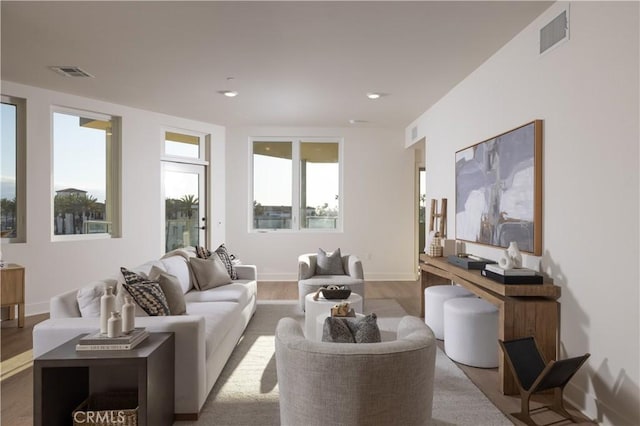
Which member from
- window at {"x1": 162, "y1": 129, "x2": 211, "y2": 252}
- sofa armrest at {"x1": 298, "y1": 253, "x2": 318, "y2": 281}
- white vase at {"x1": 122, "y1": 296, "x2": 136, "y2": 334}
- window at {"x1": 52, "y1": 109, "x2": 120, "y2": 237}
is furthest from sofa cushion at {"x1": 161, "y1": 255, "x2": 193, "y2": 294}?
window at {"x1": 162, "y1": 129, "x2": 211, "y2": 252}

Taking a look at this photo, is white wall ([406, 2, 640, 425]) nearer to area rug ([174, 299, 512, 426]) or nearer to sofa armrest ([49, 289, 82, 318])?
area rug ([174, 299, 512, 426])

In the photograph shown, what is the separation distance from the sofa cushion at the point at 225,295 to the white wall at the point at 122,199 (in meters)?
2.22

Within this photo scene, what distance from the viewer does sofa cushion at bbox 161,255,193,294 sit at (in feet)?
13.2

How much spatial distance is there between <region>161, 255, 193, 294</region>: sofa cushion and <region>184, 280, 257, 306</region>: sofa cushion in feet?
0.34

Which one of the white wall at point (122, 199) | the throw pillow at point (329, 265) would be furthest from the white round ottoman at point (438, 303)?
the white wall at point (122, 199)

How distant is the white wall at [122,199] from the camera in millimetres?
5027

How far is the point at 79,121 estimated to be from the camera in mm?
5629

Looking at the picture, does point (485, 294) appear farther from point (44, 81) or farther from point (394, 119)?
point (44, 81)

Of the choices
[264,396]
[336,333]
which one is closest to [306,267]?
[264,396]

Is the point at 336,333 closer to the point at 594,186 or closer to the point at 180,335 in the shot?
the point at 180,335

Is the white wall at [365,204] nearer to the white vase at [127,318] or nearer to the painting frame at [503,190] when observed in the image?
the painting frame at [503,190]

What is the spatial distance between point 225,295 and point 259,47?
2351 millimetres

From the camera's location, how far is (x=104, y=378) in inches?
93.9

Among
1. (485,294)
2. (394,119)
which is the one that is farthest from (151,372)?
(394,119)
